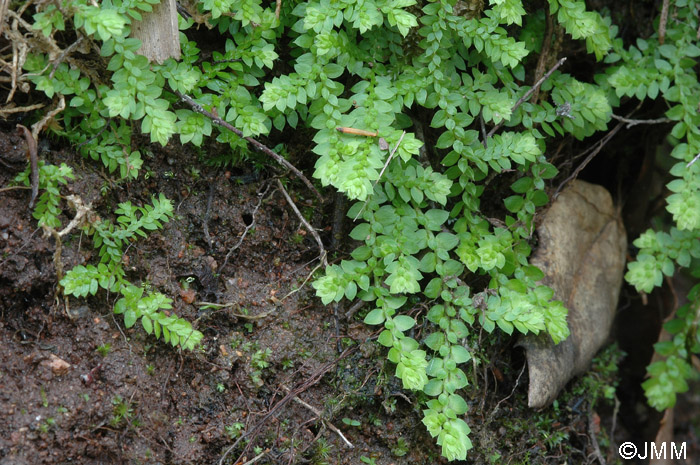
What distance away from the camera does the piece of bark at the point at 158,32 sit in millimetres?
2580

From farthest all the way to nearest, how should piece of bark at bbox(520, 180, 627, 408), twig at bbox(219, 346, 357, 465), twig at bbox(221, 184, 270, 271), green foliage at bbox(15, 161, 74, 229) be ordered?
1. piece of bark at bbox(520, 180, 627, 408)
2. twig at bbox(221, 184, 270, 271)
3. twig at bbox(219, 346, 357, 465)
4. green foliage at bbox(15, 161, 74, 229)

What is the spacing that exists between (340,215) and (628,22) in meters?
2.18

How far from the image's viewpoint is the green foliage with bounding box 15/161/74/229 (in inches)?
96.5

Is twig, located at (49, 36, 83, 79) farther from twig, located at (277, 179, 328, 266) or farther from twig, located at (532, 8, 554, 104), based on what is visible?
twig, located at (532, 8, 554, 104)

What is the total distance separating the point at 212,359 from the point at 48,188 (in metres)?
0.99

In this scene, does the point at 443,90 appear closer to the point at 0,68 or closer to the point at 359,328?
the point at 359,328

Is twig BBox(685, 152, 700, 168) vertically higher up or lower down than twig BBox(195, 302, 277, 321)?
higher up

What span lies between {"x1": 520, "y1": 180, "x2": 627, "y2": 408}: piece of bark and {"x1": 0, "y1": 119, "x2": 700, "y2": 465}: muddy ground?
0.51 feet

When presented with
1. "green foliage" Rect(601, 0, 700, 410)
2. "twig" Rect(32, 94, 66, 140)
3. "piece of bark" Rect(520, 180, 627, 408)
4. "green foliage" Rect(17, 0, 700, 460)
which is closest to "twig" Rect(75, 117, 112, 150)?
"green foliage" Rect(17, 0, 700, 460)

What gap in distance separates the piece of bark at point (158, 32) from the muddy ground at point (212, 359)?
437 millimetres

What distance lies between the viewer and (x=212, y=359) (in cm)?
268

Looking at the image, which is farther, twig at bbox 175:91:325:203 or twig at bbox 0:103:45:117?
twig at bbox 175:91:325:203

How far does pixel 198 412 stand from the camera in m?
2.62

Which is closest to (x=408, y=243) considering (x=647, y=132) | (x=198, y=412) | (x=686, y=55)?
(x=198, y=412)
